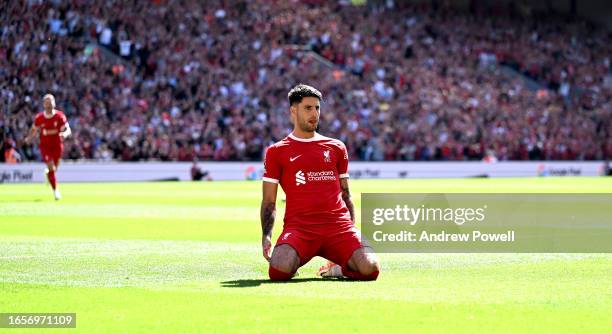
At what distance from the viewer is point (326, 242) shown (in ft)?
37.6

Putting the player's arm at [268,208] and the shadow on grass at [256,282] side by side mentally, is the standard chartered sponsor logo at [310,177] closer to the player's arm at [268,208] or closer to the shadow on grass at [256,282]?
the player's arm at [268,208]

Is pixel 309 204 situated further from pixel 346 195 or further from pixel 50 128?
pixel 50 128

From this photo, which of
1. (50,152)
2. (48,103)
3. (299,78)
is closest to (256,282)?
(48,103)

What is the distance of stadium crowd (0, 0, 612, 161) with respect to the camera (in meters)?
44.2

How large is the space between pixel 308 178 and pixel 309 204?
273 millimetres

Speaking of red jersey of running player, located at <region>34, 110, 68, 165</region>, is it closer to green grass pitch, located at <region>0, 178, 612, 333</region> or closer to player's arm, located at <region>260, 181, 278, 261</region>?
green grass pitch, located at <region>0, 178, 612, 333</region>

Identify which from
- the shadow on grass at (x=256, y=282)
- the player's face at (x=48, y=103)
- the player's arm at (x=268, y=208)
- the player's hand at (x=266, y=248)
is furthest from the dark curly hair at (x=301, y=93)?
the player's face at (x=48, y=103)

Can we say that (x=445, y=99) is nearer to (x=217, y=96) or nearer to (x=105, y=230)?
(x=217, y=96)

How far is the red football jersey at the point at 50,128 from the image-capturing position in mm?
28375

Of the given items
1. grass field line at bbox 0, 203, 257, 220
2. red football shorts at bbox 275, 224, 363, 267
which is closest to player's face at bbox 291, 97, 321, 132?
red football shorts at bbox 275, 224, 363, 267

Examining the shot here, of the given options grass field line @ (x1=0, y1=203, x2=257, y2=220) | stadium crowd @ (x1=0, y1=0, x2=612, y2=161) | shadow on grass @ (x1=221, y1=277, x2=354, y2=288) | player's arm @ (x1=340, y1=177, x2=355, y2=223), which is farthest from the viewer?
stadium crowd @ (x1=0, y1=0, x2=612, y2=161)

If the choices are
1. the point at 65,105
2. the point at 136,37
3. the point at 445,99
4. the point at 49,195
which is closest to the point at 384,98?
the point at 445,99

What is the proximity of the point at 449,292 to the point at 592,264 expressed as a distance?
357cm

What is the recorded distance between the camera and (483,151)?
191 feet
